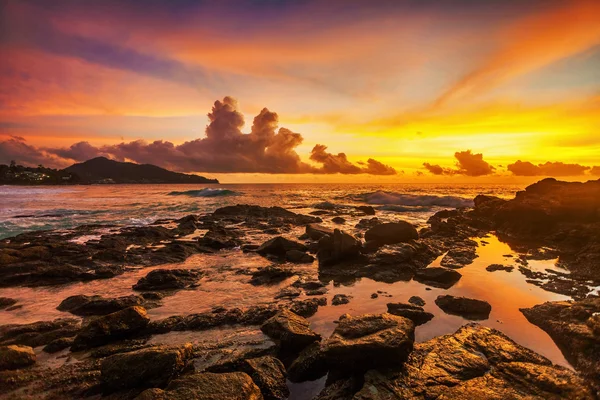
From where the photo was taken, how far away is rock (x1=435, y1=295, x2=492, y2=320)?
9.64m

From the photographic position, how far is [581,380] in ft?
18.9

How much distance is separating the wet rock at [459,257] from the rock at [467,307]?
5.78 metres

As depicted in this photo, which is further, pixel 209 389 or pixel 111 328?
pixel 111 328

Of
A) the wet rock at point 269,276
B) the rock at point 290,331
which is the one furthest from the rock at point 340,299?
the wet rock at point 269,276

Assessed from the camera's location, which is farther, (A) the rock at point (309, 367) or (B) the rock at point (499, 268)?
(B) the rock at point (499, 268)

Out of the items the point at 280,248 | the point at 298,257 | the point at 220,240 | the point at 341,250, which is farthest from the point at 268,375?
the point at 220,240

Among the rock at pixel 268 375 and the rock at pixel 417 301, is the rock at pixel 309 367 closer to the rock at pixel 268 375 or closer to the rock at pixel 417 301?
the rock at pixel 268 375

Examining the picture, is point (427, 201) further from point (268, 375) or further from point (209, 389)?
point (209, 389)

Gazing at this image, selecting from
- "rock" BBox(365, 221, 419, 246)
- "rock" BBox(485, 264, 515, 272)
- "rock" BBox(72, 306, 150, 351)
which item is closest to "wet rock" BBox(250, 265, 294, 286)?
"rock" BBox(72, 306, 150, 351)

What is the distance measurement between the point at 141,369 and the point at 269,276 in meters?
8.65

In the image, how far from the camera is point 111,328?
27.2ft

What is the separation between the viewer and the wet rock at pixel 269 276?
46.0ft

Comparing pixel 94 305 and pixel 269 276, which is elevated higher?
pixel 94 305

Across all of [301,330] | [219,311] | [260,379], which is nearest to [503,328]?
[301,330]
